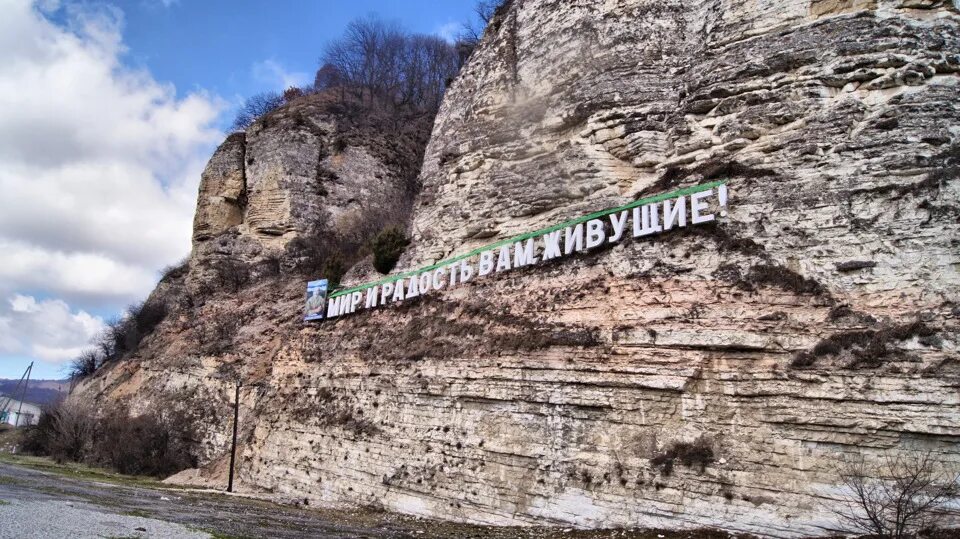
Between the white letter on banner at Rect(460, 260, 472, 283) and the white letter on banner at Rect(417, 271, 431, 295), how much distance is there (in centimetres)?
137

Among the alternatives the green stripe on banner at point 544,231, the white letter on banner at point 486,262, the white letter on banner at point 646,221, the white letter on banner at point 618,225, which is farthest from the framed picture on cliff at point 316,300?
the white letter on banner at point 646,221

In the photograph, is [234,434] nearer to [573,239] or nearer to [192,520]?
[192,520]

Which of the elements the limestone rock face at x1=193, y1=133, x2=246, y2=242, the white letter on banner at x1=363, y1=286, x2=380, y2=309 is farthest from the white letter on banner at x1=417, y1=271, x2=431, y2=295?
the limestone rock face at x1=193, y1=133, x2=246, y2=242

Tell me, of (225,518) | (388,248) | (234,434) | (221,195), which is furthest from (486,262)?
(221,195)

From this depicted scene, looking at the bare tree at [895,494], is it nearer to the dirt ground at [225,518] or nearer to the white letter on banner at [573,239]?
the dirt ground at [225,518]

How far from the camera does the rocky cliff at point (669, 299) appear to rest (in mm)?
9555

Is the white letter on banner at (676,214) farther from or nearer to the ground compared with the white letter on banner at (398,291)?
farther from the ground

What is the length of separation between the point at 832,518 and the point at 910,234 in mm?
4778

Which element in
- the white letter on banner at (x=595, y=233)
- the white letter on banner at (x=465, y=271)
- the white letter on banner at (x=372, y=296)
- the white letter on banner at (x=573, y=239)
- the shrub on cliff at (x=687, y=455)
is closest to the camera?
the shrub on cliff at (x=687, y=455)

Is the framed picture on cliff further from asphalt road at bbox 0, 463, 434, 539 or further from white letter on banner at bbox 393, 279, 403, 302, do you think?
asphalt road at bbox 0, 463, 434, 539

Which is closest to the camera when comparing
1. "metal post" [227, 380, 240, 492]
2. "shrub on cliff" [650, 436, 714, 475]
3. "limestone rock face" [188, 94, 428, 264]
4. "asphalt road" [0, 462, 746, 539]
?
"asphalt road" [0, 462, 746, 539]

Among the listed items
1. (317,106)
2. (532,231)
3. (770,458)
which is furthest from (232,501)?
(317,106)

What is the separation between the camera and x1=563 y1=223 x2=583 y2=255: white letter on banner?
13.7 meters

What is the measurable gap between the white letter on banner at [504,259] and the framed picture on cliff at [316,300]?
8072 mm
